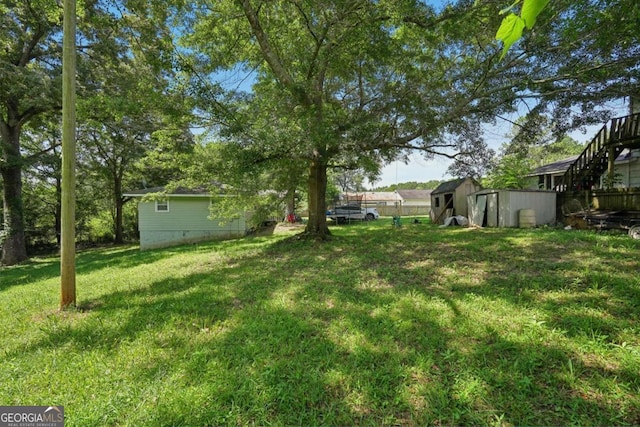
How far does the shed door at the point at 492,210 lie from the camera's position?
467 inches

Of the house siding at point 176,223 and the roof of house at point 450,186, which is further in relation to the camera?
the roof of house at point 450,186

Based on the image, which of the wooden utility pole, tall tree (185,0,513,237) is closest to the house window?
tall tree (185,0,513,237)

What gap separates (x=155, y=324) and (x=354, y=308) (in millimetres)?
2653

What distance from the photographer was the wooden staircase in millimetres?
9663

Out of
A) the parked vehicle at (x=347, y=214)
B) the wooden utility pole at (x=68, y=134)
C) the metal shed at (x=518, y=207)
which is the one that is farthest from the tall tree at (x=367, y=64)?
the parked vehicle at (x=347, y=214)

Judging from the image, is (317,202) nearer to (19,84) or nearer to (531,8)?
(531,8)

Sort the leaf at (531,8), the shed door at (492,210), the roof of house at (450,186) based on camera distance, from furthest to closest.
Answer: the roof of house at (450,186) → the shed door at (492,210) → the leaf at (531,8)

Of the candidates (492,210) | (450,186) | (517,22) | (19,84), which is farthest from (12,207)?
(450,186)

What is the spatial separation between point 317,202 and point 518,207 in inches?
321

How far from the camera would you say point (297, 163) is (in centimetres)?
988

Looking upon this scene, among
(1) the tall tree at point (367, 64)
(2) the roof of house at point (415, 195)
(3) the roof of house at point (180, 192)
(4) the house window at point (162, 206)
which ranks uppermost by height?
(1) the tall tree at point (367, 64)

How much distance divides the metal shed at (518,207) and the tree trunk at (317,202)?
7.43 m

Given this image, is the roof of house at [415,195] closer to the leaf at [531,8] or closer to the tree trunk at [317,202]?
the tree trunk at [317,202]

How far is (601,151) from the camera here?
10875 millimetres
